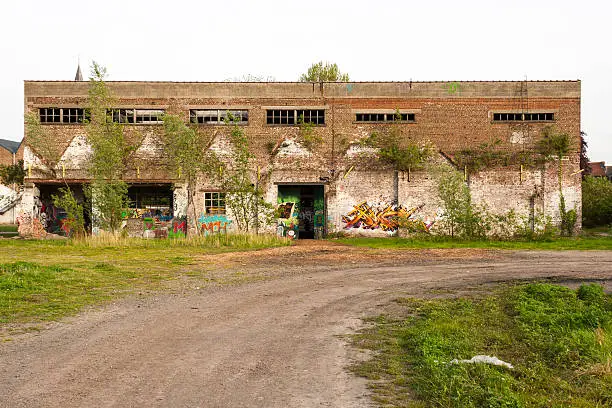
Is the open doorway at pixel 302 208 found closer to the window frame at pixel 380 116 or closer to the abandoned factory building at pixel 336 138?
the abandoned factory building at pixel 336 138

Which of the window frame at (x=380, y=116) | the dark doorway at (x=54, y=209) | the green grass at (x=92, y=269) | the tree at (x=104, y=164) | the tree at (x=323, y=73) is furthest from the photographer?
the tree at (x=323, y=73)

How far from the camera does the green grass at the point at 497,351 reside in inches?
174

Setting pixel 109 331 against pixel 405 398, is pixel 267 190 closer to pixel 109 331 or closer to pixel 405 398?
pixel 109 331

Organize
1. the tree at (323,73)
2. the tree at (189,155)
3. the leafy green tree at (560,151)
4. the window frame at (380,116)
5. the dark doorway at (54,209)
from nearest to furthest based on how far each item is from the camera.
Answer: the tree at (189,155), the leafy green tree at (560,151), the window frame at (380,116), the dark doorway at (54,209), the tree at (323,73)

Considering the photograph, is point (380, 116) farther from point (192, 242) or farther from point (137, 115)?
point (137, 115)

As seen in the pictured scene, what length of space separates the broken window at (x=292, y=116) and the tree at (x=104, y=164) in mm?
7135

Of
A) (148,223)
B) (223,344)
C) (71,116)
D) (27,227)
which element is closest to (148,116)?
(71,116)

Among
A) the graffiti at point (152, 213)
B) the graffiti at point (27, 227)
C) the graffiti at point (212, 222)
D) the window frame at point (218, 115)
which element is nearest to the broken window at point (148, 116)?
the window frame at point (218, 115)

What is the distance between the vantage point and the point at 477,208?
905 inches

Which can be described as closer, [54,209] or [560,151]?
[560,151]

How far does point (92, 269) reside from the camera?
12242 millimetres

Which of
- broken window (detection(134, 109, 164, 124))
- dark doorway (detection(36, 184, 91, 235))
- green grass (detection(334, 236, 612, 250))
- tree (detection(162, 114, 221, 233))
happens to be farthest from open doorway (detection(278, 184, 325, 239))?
dark doorway (detection(36, 184, 91, 235))

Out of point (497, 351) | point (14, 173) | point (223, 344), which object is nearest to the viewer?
point (497, 351)

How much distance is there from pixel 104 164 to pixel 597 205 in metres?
26.3
